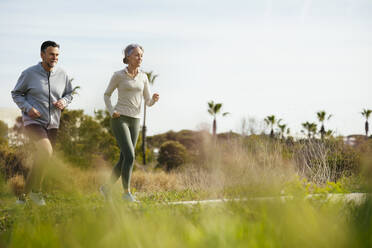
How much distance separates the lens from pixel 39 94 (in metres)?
5.39

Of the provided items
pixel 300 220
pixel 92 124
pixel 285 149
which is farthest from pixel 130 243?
pixel 92 124

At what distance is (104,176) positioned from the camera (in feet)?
7.99

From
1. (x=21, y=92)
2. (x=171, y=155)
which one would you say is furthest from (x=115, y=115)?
(x=171, y=155)

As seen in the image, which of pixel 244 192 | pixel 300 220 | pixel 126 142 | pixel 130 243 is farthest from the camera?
pixel 126 142

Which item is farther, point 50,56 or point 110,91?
point 110,91

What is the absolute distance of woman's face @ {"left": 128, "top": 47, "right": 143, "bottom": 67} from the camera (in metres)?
5.57

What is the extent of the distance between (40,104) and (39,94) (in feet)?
0.45

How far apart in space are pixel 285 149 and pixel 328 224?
770cm

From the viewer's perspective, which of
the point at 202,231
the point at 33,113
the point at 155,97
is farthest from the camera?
the point at 155,97

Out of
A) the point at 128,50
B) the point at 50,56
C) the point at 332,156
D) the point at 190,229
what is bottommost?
the point at 190,229

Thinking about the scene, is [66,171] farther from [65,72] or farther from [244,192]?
[65,72]

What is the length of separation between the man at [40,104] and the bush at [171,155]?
21.4 meters

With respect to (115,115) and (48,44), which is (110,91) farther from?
(48,44)

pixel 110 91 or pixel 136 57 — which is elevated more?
pixel 136 57
